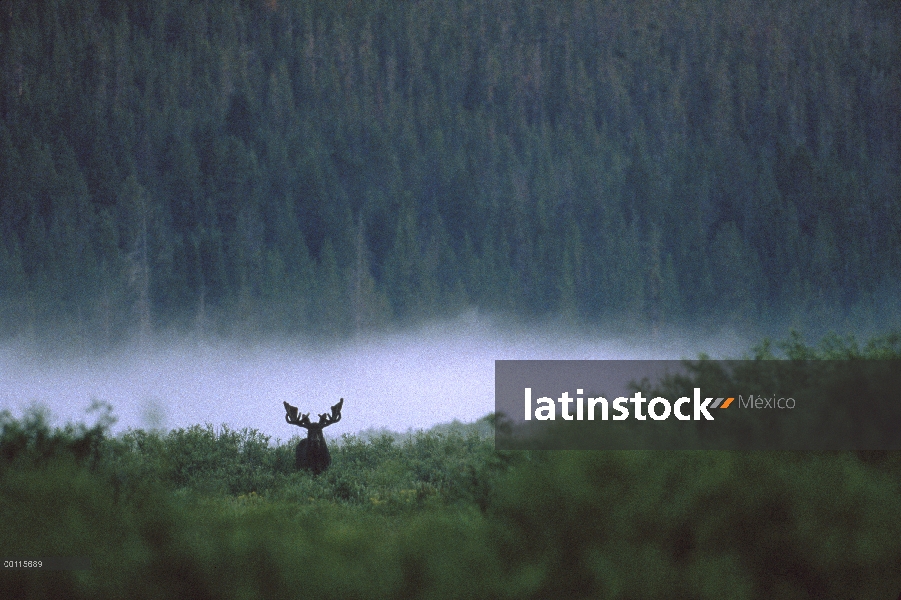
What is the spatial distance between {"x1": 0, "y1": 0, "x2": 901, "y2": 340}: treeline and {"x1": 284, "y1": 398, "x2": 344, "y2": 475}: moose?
1.08 meters


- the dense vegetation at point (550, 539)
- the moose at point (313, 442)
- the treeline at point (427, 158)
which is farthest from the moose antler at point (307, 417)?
the dense vegetation at point (550, 539)

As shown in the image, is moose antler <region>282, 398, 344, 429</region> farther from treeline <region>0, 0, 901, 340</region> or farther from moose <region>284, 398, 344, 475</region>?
treeline <region>0, 0, 901, 340</region>

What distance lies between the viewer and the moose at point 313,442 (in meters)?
9.00

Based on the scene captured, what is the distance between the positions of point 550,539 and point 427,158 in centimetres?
655

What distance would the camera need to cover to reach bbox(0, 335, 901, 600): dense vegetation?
4379mm

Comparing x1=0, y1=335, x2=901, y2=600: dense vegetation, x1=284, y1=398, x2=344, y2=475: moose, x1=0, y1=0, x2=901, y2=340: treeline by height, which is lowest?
x1=0, y1=335, x2=901, y2=600: dense vegetation

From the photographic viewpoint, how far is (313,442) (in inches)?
363

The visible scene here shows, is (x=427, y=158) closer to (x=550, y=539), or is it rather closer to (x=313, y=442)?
(x=313, y=442)

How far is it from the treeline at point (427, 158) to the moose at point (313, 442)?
3.54 ft

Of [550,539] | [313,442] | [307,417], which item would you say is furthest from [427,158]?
[550,539]

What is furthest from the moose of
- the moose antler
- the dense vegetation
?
the dense vegetation

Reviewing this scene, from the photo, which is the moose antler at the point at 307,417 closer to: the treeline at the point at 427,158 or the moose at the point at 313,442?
the moose at the point at 313,442

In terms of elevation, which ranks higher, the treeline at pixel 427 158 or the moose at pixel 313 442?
the treeline at pixel 427 158

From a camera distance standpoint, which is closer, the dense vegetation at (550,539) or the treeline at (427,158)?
the dense vegetation at (550,539)
